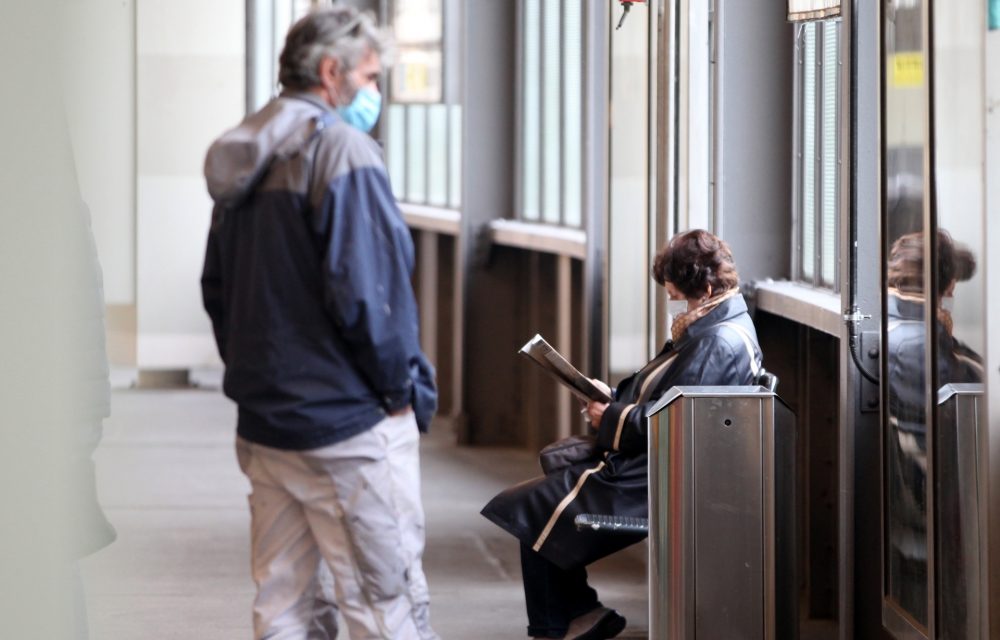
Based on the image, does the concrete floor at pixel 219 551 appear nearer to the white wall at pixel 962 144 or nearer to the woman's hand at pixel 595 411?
the woman's hand at pixel 595 411

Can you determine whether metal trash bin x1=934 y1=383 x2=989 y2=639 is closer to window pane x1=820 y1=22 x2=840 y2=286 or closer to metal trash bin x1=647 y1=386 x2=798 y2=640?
metal trash bin x1=647 y1=386 x2=798 y2=640

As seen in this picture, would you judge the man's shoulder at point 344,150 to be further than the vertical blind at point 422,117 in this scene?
No

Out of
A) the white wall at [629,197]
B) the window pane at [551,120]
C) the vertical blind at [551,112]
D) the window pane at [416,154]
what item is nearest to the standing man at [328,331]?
the white wall at [629,197]

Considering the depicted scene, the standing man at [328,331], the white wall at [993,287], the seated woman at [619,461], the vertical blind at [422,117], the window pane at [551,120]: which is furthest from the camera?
the vertical blind at [422,117]

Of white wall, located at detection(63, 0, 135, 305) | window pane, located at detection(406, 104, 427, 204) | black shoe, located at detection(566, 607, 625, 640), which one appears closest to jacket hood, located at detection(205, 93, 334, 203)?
black shoe, located at detection(566, 607, 625, 640)

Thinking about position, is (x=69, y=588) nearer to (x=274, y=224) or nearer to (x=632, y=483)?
(x=274, y=224)

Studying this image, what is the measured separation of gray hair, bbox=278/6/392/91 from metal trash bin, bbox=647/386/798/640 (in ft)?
4.04

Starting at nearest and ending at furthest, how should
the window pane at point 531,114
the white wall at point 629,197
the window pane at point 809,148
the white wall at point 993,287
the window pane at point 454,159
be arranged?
the white wall at point 993,287 → the window pane at point 809,148 → the white wall at point 629,197 → the window pane at point 531,114 → the window pane at point 454,159

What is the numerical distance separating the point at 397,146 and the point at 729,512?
9.73m

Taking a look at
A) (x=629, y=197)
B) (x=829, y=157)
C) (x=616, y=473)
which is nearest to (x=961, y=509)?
(x=616, y=473)

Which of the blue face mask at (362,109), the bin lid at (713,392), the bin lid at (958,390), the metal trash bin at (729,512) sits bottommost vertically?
the metal trash bin at (729,512)

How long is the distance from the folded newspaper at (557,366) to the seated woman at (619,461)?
0.06 m

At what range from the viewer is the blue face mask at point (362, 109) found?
154 inches

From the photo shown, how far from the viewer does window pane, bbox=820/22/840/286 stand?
541 centimetres
